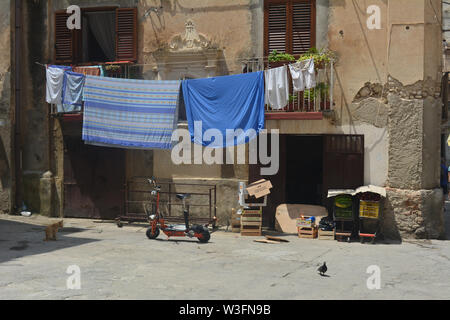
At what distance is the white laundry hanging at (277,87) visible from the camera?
12914 millimetres

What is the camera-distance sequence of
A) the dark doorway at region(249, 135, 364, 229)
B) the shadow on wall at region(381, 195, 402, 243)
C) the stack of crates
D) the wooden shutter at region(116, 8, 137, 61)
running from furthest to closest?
the wooden shutter at region(116, 8, 137, 61) < the dark doorway at region(249, 135, 364, 229) < the stack of crates < the shadow on wall at region(381, 195, 402, 243)

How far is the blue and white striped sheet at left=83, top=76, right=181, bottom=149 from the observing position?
45.2ft

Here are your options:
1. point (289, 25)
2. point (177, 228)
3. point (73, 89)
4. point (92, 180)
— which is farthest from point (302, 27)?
point (92, 180)

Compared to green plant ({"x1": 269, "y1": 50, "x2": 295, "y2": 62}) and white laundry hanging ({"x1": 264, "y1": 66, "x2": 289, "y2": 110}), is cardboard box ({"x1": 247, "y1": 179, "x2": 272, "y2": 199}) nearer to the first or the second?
white laundry hanging ({"x1": 264, "y1": 66, "x2": 289, "y2": 110})

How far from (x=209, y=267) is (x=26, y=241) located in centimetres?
451

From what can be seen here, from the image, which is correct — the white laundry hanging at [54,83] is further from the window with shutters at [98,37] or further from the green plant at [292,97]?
the green plant at [292,97]

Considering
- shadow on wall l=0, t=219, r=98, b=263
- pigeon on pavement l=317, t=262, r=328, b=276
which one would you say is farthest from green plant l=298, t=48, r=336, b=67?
shadow on wall l=0, t=219, r=98, b=263

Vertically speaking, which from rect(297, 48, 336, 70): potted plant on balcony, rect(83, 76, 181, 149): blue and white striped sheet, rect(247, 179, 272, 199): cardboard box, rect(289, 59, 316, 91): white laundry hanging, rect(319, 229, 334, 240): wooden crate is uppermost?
rect(297, 48, 336, 70): potted plant on balcony

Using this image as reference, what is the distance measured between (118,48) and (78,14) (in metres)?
1.60

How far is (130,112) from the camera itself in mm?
14047

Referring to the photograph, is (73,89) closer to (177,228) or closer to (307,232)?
(177,228)

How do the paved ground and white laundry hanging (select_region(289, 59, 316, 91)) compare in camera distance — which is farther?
white laundry hanging (select_region(289, 59, 316, 91))

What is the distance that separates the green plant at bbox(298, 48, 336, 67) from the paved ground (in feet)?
13.7
